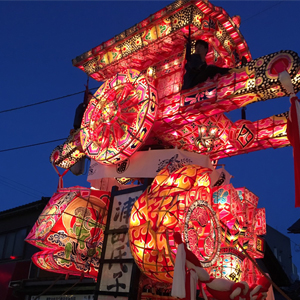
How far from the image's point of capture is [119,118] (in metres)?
9.82

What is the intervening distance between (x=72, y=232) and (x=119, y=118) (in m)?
3.14

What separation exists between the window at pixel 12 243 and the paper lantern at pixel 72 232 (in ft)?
27.2

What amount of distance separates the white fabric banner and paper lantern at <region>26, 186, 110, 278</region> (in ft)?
2.71

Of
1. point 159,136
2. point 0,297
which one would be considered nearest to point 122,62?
point 159,136

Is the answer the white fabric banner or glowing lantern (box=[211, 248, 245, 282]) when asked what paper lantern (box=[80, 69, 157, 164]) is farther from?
glowing lantern (box=[211, 248, 245, 282])

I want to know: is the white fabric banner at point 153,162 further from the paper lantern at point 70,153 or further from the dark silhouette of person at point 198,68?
the paper lantern at point 70,153

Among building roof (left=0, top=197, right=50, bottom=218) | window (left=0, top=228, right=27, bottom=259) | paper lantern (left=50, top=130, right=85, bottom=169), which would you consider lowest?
window (left=0, top=228, right=27, bottom=259)

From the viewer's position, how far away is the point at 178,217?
720 centimetres

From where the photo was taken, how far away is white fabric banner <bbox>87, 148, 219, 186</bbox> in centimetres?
927

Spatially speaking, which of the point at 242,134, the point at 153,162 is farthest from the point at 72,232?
the point at 242,134

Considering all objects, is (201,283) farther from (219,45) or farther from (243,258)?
(219,45)

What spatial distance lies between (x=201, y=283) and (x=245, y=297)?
0.77 meters

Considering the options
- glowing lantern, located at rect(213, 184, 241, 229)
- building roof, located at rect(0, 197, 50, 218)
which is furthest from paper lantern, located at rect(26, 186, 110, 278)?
building roof, located at rect(0, 197, 50, 218)

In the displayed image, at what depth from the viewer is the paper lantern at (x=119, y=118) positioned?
9.12m
